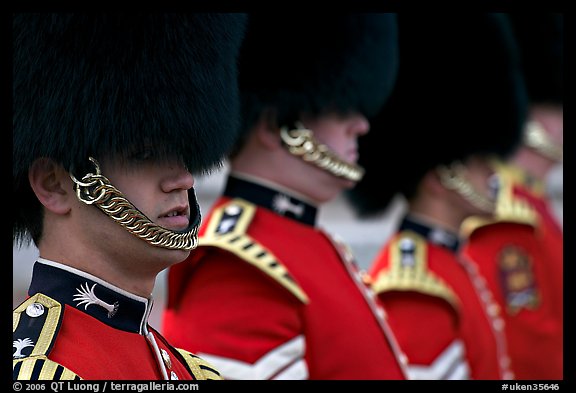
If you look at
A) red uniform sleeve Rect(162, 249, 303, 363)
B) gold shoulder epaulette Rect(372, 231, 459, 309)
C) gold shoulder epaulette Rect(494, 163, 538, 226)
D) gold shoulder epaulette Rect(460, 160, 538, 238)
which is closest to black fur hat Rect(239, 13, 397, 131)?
red uniform sleeve Rect(162, 249, 303, 363)

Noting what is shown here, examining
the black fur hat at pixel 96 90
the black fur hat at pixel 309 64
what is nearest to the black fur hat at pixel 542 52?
the black fur hat at pixel 309 64

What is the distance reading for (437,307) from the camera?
3676mm

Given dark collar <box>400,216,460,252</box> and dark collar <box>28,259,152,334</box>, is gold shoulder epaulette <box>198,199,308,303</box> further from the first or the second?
dark collar <box>400,216,460,252</box>

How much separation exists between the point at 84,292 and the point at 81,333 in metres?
0.08

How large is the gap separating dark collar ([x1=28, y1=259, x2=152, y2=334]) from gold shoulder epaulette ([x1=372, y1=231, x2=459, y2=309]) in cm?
183

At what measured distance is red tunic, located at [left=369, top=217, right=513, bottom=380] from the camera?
3.59 meters

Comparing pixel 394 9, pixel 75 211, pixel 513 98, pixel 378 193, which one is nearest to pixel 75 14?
pixel 75 211

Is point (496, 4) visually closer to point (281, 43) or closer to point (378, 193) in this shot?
point (281, 43)

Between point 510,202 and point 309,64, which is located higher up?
point 510,202

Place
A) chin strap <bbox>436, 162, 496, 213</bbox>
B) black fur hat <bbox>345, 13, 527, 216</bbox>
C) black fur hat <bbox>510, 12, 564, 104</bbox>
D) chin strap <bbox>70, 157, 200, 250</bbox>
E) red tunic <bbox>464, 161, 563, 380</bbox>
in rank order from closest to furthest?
1. chin strap <bbox>70, 157, 200, 250</bbox>
2. black fur hat <bbox>345, 13, 527, 216</bbox>
3. chin strap <bbox>436, 162, 496, 213</bbox>
4. red tunic <bbox>464, 161, 563, 380</bbox>
5. black fur hat <bbox>510, 12, 564, 104</bbox>

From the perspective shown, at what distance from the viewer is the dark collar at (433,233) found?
4.00 metres

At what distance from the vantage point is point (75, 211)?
6.37ft

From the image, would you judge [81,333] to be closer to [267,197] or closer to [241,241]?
[241,241]

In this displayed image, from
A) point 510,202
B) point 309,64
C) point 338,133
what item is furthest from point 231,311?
point 510,202
